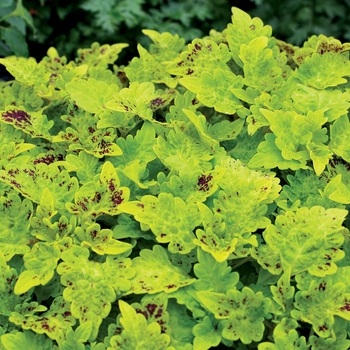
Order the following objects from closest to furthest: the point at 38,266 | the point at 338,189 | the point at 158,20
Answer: the point at 38,266 < the point at 338,189 < the point at 158,20

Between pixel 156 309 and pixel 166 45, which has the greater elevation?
pixel 166 45

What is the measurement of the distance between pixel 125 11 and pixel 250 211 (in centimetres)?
291

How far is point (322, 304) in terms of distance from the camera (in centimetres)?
109

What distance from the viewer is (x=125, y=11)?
12.6 ft

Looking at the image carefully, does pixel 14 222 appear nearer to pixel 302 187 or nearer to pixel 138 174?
pixel 138 174

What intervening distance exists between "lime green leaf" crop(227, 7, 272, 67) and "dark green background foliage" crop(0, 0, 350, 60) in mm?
2397

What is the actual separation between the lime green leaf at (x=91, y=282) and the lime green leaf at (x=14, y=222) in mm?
132

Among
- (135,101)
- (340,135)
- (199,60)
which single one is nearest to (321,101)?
(340,135)

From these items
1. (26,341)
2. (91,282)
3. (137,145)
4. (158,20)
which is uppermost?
(137,145)

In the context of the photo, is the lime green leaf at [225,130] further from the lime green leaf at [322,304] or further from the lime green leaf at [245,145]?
the lime green leaf at [322,304]

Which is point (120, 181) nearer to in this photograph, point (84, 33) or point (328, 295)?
point (328, 295)

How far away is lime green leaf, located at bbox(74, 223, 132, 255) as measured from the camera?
1.15m

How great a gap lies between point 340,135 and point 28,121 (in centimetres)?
74

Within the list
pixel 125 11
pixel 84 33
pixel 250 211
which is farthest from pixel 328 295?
pixel 84 33
